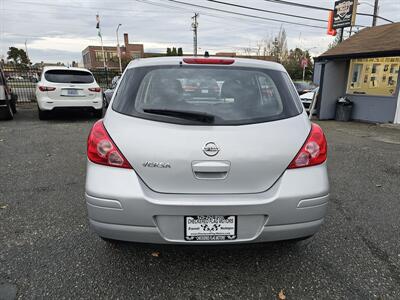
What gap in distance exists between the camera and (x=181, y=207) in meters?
1.88

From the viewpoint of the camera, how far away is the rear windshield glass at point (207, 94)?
2076mm

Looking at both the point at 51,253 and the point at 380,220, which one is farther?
the point at 380,220

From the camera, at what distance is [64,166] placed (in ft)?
16.3

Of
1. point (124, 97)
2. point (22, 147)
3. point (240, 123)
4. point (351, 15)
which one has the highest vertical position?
point (351, 15)

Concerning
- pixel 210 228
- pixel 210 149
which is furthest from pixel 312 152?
pixel 210 228

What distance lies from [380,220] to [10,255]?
357cm

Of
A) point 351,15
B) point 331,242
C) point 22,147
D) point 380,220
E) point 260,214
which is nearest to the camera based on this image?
point 260,214

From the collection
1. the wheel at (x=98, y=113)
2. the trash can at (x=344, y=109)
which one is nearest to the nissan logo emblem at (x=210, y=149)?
the wheel at (x=98, y=113)

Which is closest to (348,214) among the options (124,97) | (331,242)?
(331,242)

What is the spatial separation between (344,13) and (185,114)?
20051mm

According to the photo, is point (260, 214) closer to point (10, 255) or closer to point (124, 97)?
point (124, 97)

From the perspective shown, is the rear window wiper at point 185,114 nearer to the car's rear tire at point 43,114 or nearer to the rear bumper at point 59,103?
the rear bumper at point 59,103

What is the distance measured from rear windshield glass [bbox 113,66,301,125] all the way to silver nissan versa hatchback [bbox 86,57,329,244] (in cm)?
1

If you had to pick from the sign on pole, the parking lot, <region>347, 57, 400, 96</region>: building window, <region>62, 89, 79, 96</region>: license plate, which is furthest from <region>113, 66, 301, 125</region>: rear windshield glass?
the sign on pole
